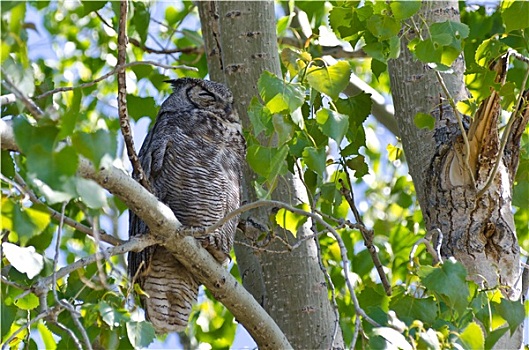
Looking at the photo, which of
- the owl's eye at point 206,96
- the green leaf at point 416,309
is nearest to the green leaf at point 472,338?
the green leaf at point 416,309

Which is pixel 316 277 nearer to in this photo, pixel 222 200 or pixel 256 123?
pixel 222 200

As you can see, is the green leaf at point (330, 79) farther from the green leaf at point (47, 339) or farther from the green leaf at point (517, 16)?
the green leaf at point (47, 339)

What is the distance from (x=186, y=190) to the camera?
2.24m

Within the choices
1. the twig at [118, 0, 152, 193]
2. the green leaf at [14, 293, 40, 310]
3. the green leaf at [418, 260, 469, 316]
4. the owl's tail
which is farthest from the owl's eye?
the green leaf at [418, 260, 469, 316]

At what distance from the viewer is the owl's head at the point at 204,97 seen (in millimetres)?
2311

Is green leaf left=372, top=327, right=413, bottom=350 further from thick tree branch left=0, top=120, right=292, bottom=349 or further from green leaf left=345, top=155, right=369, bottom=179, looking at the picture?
green leaf left=345, top=155, right=369, bottom=179

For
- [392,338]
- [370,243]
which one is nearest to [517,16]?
[370,243]

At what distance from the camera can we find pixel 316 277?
2.02m

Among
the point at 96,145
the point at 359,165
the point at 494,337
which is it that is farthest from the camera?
the point at 359,165

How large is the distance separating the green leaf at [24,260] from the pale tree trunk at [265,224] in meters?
0.76

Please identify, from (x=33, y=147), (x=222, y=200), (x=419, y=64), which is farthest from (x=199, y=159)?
(x=33, y=147)

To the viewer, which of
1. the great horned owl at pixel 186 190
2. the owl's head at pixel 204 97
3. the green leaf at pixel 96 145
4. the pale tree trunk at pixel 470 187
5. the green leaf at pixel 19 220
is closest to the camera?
the green leaf at pixel 96 145

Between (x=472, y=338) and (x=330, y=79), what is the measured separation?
0.51m

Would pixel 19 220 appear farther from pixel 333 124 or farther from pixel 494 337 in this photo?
pixel 494 337
